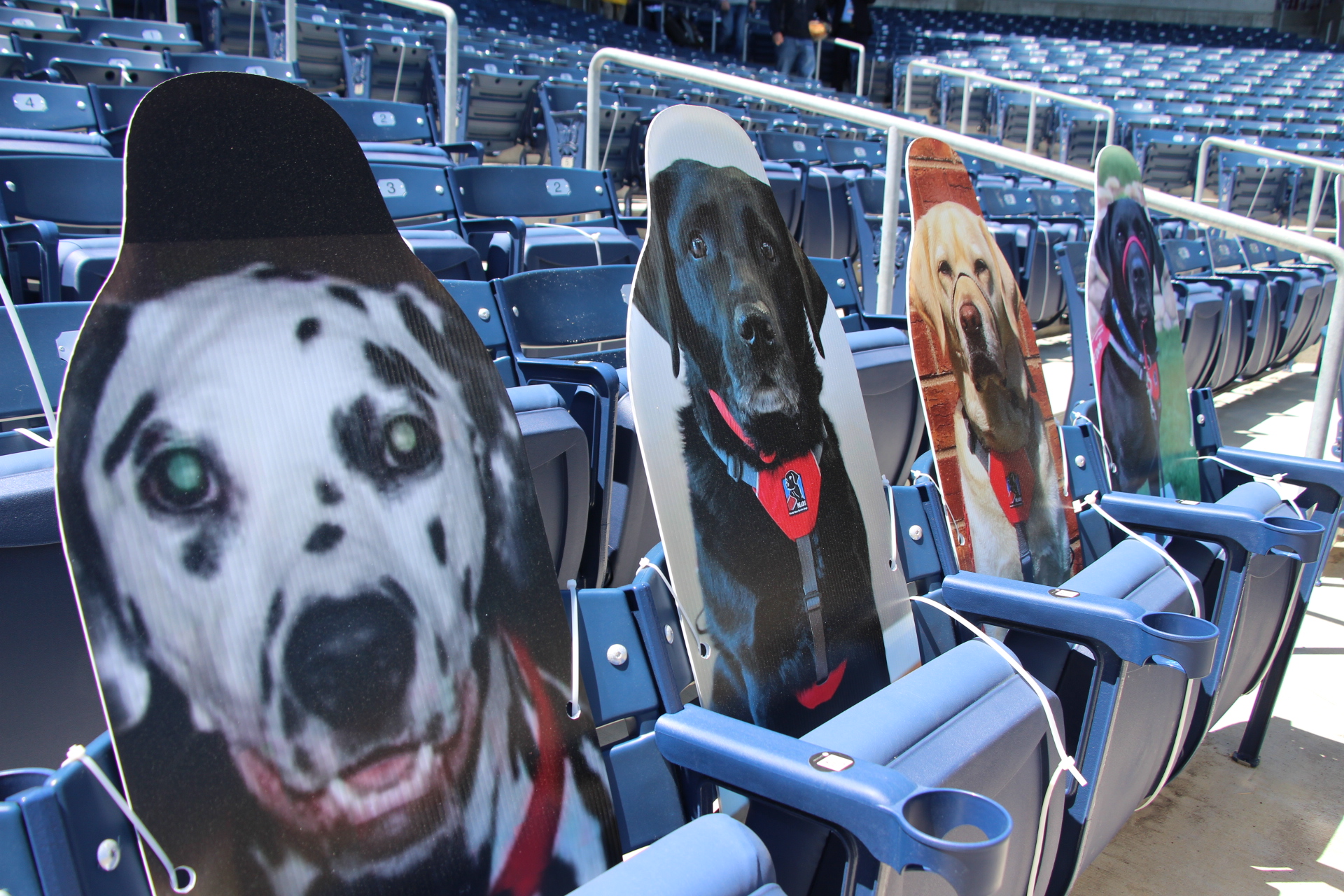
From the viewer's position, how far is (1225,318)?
3959 mm

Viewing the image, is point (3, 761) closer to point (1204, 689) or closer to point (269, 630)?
point (269, 630)

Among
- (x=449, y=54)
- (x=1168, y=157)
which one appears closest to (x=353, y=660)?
(x=449, y=54)

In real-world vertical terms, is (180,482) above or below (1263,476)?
above

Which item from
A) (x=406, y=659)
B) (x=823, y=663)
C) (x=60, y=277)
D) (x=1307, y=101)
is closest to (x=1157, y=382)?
(x=823, y=663)

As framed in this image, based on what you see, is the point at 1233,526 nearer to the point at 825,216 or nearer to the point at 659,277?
the point at 659,277

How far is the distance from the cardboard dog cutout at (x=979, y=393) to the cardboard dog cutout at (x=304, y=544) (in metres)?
0.78

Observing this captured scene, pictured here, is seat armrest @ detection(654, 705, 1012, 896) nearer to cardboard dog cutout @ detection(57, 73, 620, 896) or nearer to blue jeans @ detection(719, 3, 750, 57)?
cardboard dog cutout @ detection(57, 73, 620, 896)

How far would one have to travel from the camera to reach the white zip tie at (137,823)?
0.63 metres

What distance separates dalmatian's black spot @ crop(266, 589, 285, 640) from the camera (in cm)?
72

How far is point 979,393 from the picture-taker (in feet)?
5.03

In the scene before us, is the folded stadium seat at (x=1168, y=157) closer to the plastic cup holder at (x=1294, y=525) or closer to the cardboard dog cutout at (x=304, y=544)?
the plastic cup holder at (x=1294, y=525)

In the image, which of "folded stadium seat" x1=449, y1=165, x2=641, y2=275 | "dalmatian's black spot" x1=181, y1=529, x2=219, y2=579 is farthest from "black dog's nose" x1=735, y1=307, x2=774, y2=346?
"folded stadium seat" x1=449, y1=165, x2=641, y2=275

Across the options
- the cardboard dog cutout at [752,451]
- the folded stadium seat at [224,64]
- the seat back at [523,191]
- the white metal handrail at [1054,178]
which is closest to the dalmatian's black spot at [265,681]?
the cardboard dog cutout at [752,451]

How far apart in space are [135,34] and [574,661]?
6.46 meters
